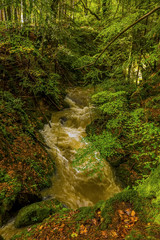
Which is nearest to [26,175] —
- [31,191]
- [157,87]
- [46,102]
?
[31,191]

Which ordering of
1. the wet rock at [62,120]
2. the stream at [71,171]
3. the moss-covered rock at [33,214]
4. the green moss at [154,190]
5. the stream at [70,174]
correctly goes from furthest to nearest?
the wet rock at [62,120], the stream at [71,171], the stream at [70,174], the moss-covered rock at [33,214], the green moss at [154,190]

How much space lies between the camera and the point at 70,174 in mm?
6676

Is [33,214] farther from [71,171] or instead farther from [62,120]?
[62,120]

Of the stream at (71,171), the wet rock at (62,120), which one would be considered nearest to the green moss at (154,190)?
the stream at (71,171)

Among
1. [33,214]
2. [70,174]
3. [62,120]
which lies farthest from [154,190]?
[62,120]

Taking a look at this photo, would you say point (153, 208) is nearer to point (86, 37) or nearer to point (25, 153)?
point (25, 153)

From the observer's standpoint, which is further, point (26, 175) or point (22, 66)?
point (22, 66)

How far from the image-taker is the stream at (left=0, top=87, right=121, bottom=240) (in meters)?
5.56

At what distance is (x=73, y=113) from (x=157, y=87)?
5.90 meters

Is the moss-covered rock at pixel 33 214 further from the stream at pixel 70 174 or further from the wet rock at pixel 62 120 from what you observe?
the wet rock at pixel 62 120

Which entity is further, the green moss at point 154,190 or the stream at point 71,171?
the stream at point 71,171

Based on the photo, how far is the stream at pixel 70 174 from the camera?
18.2 feet

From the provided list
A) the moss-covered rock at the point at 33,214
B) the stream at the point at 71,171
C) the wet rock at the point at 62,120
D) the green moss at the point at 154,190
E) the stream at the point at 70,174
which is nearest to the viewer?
the green moss at the point at 154,190

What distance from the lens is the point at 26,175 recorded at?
5.01 m
